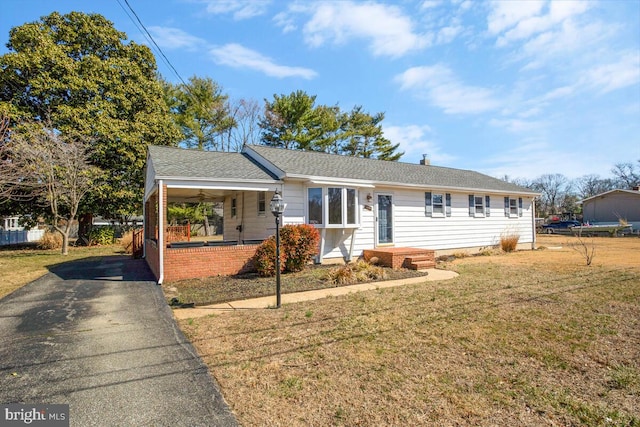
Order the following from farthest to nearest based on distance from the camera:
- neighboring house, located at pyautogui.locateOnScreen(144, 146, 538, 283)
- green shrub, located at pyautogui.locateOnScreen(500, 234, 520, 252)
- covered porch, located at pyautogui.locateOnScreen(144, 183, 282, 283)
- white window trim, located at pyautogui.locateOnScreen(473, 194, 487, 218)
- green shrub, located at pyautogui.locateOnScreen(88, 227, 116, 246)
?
green shrub, located at pyautogui.locateOnScreen(88, 227, 116, 246), green shrub, located at pyautogui.locateOnScreen(500, 234, 520, 252), white window trim, located at pyautogui.locateOnScreen(473, 194, 487, 218), neighboring house, located at pyautogui.locateOnScreen(144, 146, 538, 283), covered porch, located at pyautogui.locateOnScreen(144, 183, 282, 283)

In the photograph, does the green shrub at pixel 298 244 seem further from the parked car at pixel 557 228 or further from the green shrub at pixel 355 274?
the parked car at pixel 557 228

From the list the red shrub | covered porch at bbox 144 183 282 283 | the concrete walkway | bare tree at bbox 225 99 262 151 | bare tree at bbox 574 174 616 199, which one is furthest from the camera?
bare tree at bbox 574 174 616 199

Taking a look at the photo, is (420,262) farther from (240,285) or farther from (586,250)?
(240,285)

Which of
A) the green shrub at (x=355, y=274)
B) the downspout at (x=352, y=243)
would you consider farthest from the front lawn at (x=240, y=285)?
the downspout at (x=352, y=243)

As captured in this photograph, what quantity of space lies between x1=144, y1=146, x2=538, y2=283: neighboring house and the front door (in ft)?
0.12

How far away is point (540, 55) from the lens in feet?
34.5

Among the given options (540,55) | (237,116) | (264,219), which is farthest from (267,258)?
(237,116)

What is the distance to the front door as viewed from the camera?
1234cm

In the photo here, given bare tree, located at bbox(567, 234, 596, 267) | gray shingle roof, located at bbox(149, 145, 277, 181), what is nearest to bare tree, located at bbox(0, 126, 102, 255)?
gray shingle roof, located at bbox(149, 145, 277, 181)

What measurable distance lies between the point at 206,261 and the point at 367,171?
23.1 ft

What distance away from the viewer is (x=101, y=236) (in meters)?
21.0

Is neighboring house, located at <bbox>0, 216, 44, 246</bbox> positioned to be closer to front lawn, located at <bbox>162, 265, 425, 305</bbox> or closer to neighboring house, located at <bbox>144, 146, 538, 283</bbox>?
neighboring house, located at <bbox>144, 146, 538, 283</bbox>

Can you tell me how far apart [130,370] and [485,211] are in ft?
51.6

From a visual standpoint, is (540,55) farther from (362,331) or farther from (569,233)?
(569,233)
